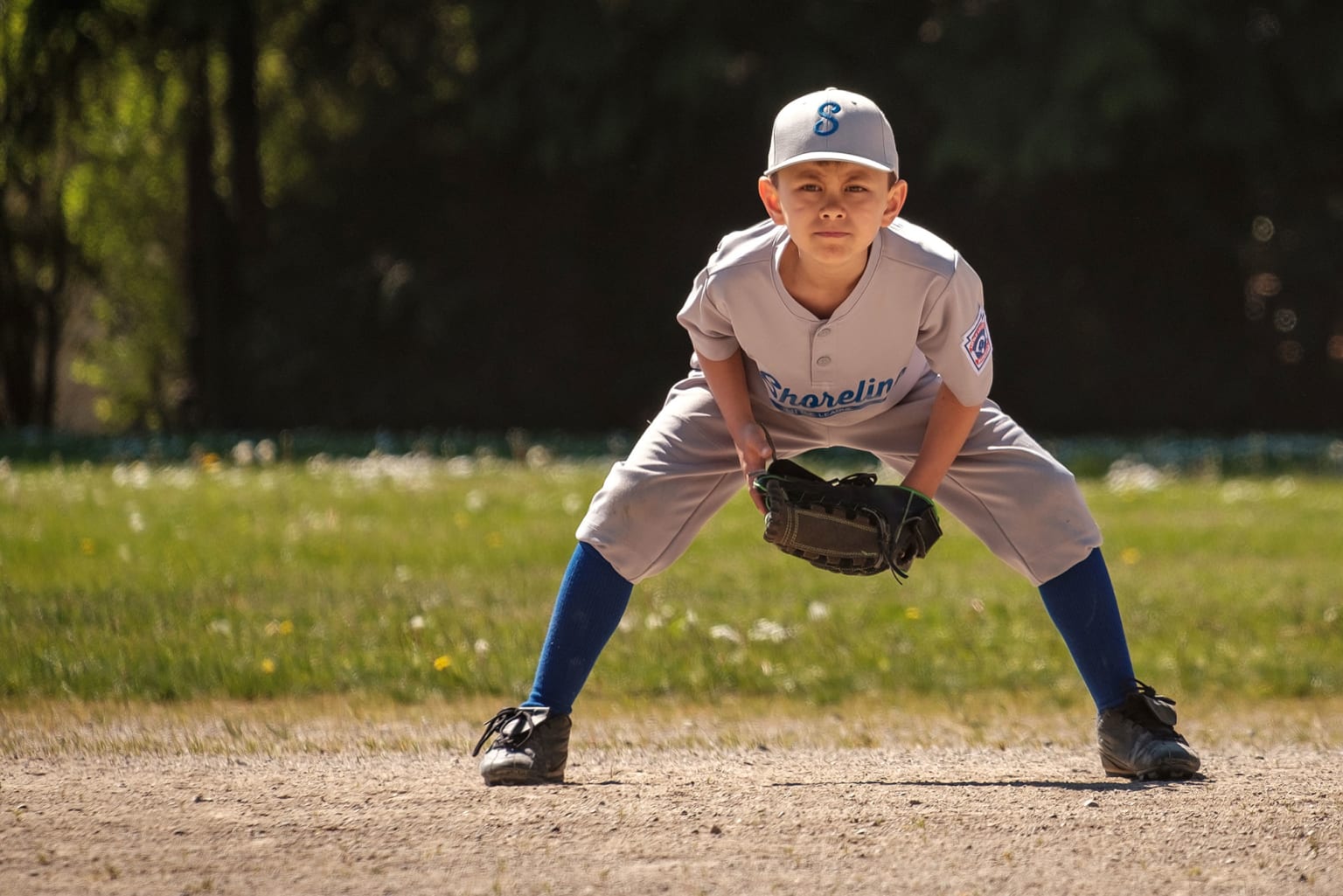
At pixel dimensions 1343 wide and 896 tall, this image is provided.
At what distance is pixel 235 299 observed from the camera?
20.2 metres

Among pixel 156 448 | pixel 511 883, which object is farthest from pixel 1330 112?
pixel 511 883

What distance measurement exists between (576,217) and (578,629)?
1617 centimetres

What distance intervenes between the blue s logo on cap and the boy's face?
0.07 meters

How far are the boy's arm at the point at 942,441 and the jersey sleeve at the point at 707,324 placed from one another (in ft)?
1.76

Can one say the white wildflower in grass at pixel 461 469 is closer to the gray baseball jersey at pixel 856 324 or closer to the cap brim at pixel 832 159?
the gray baseball jersey at pixel 856 324

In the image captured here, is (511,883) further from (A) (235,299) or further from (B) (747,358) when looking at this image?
(A) (235,299)

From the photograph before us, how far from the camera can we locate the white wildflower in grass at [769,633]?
6.15 m

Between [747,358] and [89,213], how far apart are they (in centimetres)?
2384

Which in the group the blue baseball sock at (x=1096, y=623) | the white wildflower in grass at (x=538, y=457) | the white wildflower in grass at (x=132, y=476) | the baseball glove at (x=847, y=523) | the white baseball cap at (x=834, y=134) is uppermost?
the white baseball cap at (x=834, y=134)

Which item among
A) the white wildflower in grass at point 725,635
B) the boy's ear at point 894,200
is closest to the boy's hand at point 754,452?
the boy's ear at point 894,200

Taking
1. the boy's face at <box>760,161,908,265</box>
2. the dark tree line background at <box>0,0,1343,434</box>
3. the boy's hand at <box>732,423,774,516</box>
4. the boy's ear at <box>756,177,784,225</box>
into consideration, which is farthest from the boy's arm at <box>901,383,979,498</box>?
the dark tree line background at <box>0,0,1343,434</box>

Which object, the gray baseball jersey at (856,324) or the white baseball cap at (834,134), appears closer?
the white baseball cap at (834,134)

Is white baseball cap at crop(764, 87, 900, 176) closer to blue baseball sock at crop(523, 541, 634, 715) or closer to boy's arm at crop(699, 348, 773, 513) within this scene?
boy's arm at crop(699, 348, 773, 513)

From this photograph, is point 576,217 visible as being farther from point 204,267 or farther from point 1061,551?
point 1061,551
